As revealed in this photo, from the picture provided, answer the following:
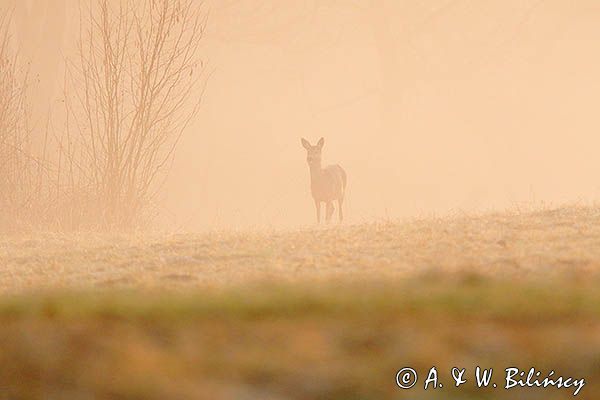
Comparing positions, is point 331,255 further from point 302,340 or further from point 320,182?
point 320,182

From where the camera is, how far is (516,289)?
2.35 m

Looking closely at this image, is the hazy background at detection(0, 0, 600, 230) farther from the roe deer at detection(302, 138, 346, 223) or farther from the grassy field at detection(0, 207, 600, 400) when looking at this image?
the grassy field at detection(0, 207, 600, 400)

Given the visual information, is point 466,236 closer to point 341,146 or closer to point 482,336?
point 482,336

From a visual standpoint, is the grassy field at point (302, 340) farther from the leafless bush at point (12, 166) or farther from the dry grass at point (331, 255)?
the leafless bush at point (12, 166)

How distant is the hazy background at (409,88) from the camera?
4050 centimetres

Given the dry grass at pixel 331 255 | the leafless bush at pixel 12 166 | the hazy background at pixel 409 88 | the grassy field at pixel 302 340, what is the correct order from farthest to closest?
the hazy background at pixel 409 88
the leafless bush at pixel 12 166
the dry grass at pixel 331 255
the grassy field at pixel 302 340

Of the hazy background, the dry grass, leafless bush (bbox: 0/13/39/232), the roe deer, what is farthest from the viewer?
the hazy background

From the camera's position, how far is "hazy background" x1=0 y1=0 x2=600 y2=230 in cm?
4050

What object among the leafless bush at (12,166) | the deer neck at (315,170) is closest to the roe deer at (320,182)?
the deer neck at (315,170)

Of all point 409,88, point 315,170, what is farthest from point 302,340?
point 409,88

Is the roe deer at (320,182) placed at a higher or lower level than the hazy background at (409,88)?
lower

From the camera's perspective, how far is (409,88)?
52219 millimetres

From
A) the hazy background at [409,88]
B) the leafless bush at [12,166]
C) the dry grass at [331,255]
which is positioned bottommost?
the dry grass at [331,255]

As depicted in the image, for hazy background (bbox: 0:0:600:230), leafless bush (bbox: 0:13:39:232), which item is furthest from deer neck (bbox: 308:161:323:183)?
hazy background (bbox: 0:0:600:230)
